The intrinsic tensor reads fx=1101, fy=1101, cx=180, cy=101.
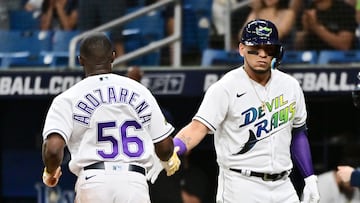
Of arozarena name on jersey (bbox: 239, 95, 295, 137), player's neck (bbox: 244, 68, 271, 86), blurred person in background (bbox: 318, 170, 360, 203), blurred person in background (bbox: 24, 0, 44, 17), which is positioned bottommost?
blurred person in background (bbox: 318, 170, 360, 203)

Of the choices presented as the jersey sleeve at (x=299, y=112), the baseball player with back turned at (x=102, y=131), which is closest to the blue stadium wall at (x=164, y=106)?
the jersey sleeve at (x=299, y=112)

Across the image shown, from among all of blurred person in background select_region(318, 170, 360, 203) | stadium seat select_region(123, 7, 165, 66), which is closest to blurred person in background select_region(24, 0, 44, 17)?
stadium seat select_region(123, 7, 165, 66)

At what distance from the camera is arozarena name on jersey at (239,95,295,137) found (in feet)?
20.8

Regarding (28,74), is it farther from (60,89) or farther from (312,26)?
(312,26)

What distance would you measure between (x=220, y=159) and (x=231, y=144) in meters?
0.12

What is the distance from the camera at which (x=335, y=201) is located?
8.88m

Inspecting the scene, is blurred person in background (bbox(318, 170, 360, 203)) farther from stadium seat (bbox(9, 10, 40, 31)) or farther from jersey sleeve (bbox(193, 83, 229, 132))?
stadium seat (bbox(9, 10, 40, 31))

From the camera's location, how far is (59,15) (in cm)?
1076

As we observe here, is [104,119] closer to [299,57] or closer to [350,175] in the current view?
[350,175]

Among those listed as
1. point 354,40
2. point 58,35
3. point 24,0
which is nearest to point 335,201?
point 354,40

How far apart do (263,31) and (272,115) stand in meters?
0.49

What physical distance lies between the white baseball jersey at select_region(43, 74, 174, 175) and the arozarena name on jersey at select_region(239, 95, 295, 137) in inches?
37.3

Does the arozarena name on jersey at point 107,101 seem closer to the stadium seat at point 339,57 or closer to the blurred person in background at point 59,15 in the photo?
the stadium seat at point 339,57

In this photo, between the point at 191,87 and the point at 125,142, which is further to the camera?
the point at 191,87
